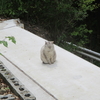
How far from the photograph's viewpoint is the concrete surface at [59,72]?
173 inches

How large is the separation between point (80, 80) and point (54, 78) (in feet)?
1.72

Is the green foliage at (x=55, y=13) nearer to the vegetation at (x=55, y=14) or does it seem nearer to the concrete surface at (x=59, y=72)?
the vegetation at (x=55, y=14)

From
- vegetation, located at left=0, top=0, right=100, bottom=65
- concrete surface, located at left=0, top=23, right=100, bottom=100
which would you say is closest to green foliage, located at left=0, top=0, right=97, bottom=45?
vegetation, located at left=0, top=0, right=100, bottom=65

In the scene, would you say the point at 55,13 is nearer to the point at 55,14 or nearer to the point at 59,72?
the point at 55,14

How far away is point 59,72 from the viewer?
5.18 meters

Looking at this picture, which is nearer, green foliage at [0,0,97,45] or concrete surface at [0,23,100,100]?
concrete surface at [0,23,100,100]

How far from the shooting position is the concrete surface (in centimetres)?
439

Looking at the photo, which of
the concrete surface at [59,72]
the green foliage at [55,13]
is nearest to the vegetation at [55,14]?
the green foliage at [55,13]

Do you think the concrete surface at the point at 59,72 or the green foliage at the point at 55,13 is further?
the green foliage at the point at 55,13

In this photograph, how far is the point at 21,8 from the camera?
9.15 metres

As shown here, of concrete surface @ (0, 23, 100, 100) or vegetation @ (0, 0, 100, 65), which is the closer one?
concrete surface @ (0, 23, 100, 100)

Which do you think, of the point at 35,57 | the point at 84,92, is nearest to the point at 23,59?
the point at 35,57

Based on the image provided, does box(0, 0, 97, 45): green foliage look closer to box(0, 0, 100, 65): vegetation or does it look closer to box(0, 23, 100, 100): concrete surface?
box(0, 0, 100, 65): vegetation

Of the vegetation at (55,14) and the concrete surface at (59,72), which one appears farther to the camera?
the vegetation at (55,14)
